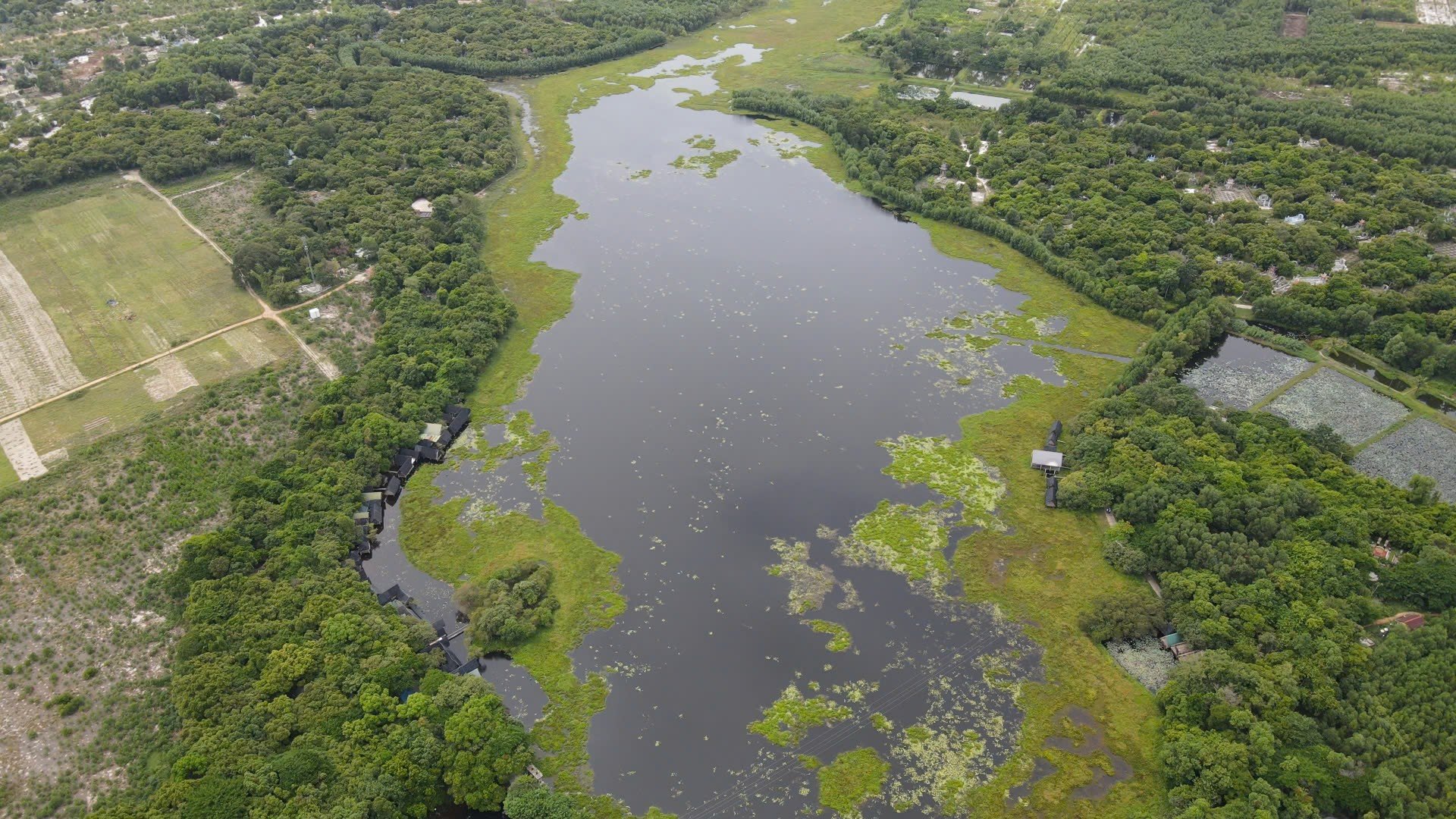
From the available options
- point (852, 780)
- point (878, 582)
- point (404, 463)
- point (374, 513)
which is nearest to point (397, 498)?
point (404, 463)

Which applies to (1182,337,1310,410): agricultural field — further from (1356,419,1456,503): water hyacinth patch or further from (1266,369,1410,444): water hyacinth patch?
(1356,419,1456,503): water hyacinth patch

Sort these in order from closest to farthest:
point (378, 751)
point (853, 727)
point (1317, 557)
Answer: point (378, 751), point (853, 727), point (1317, 557)

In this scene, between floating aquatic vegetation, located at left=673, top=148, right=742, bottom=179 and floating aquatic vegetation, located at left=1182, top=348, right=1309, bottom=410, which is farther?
floating aquatic vegetation, located at left=673, top=148, right=742, bottom=179

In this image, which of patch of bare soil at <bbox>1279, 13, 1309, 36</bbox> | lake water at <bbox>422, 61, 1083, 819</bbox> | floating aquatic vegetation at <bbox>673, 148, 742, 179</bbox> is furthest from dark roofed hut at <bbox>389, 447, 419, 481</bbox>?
patch of bare soil at <bbox>1279, 13, 1309, 36</bbox>

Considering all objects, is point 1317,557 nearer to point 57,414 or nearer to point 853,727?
point 853,727

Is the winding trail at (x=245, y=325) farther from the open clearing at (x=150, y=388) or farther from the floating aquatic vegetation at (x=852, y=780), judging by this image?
the floating aquatic vegetation at (x=852, y=780)

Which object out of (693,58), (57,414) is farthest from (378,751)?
(693,58)
